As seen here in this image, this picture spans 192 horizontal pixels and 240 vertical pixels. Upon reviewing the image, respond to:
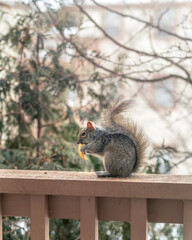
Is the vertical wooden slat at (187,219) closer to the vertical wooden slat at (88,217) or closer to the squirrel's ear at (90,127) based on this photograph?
the vertical wooden slat at (88,217)

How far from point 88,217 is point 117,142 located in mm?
242

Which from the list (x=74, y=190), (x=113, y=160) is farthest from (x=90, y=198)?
(x=113, y=160)

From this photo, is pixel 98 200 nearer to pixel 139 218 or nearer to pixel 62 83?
pixel 139 218

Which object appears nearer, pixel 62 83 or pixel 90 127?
pixel 90 127

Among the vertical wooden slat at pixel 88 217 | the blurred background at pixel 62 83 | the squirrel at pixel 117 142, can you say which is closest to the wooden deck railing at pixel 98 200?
the vertical wooden slat at pixel 88 217

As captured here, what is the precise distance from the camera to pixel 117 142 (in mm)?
904

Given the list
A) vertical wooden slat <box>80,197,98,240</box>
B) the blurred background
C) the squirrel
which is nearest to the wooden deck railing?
vertical wooden slat <box>80,197,98,240</box>

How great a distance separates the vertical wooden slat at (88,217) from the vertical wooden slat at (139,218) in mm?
83

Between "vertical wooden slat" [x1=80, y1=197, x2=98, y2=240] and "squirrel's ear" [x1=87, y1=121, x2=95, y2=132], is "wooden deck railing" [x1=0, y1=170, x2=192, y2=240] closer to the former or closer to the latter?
"vertical wooden slat" [x1=80, y1=197, x2=98, y2=240]

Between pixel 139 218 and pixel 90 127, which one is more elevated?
pixel 90 127

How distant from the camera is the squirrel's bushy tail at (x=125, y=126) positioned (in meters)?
0.91

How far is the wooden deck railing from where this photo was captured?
70cm

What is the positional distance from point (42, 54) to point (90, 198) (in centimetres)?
149

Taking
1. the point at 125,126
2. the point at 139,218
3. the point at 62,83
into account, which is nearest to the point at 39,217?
the point at 139,218
